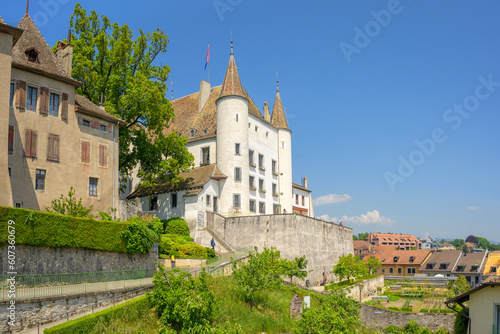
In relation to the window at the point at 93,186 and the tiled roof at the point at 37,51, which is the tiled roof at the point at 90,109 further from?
the window at the point at 93,186

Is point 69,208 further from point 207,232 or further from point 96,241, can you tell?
point 207,232

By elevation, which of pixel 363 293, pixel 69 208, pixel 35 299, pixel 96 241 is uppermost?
pixel 69 208

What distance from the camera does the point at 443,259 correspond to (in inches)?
3536

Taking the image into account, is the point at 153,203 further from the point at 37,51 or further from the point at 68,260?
the point at 68,260

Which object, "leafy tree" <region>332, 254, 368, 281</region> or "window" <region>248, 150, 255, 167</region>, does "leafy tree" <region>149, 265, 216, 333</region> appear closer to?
"leafy tree" <region>332, 254, 368, 281</region>

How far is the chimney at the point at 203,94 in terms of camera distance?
186ft

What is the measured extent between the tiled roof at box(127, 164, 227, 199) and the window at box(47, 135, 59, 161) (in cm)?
1477

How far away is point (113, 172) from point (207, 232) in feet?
35.9

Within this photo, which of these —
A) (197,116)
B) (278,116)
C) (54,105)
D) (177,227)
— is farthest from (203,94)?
(54,105)

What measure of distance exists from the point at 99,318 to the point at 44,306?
231cm

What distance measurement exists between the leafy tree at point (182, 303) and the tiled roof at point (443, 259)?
73.5 m

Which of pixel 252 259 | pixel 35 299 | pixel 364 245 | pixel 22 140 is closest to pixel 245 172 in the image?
pixel 252 259

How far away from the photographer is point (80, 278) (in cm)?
2291

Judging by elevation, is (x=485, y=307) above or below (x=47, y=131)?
below
